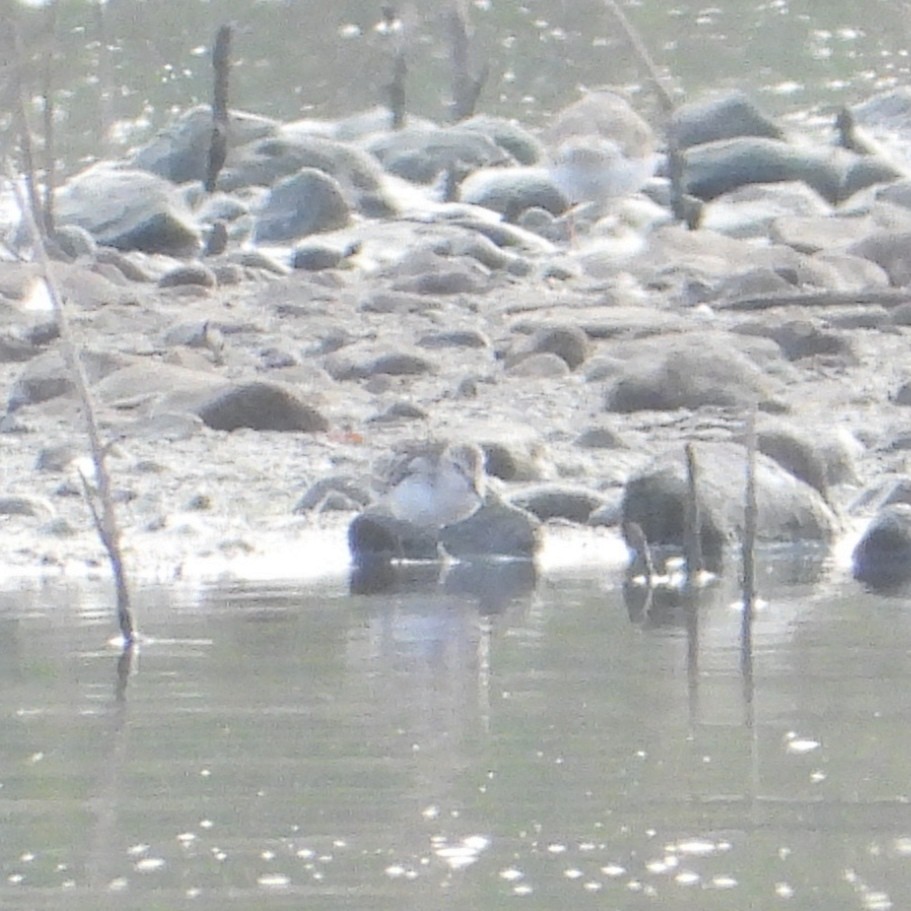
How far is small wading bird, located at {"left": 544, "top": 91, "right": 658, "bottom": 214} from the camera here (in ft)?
58.5

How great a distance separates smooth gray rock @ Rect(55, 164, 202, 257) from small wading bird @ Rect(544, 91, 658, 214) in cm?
264

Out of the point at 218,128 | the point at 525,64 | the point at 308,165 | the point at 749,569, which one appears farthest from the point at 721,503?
the point at 525,64

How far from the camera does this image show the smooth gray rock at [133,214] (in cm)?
1614

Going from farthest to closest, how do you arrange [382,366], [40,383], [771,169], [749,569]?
[771,169] → [382,366] → [40,383] → [749,569]

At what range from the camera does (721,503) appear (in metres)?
7.45

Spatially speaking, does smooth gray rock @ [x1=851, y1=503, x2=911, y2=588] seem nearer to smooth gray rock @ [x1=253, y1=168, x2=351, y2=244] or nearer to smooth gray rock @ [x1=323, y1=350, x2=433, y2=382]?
smooth gray rock @ [x1=323, y1=350, x2=433, y2=382]

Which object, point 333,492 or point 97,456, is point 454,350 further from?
point 97,456

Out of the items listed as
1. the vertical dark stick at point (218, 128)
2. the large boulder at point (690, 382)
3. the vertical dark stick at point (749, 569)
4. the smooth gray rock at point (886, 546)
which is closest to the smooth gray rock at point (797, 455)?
the smooth gray rock at point (886, 546)

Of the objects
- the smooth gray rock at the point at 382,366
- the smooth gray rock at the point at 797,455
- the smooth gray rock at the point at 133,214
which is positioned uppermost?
the smooth gray rock at the point at 133,214

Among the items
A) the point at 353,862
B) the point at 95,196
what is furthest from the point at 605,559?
the point at 95,196

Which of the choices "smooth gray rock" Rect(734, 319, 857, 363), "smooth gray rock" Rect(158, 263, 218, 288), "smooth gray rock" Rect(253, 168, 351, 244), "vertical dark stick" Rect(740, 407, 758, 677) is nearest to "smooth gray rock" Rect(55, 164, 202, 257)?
"smooth gray rock" Rect(253, 168, 351, 244)

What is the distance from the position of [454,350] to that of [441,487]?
158 inches

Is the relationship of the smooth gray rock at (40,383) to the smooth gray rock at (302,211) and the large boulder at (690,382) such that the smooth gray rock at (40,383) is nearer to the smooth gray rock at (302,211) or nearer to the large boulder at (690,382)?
the large boulder at (690,382)

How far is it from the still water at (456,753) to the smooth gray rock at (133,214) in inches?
372
